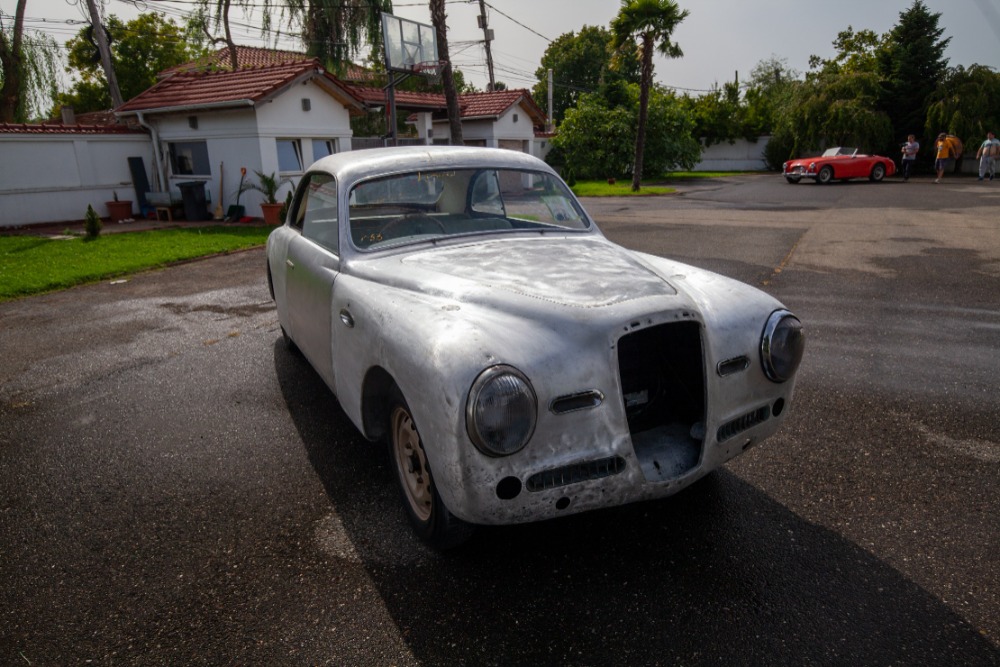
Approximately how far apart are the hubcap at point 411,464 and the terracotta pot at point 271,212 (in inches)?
526

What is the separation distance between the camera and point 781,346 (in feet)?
8.86

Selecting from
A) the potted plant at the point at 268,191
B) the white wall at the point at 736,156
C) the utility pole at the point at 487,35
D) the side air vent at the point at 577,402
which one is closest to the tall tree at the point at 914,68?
the white wall at the point at 736,156

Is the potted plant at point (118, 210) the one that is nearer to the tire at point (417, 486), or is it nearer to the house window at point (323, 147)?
the house window at point (323, 147)

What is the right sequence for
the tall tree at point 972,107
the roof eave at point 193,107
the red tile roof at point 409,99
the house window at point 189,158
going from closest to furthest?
the roof eave at point 193,107 → the house window at point 189,158 → the red tile roof at point 409,99 → the tall tree at point 972,107

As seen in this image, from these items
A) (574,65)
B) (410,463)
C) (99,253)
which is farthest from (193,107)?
(574,65)

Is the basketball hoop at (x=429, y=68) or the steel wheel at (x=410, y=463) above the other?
the basketball hoop at (x=429, y=68)

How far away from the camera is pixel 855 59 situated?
134 ft

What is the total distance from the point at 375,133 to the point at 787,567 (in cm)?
2873

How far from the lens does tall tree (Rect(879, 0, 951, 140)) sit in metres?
30.8

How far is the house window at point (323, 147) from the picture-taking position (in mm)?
17652

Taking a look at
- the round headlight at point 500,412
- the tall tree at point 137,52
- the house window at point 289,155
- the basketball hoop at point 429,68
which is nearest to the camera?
the round headlight at point 500,412

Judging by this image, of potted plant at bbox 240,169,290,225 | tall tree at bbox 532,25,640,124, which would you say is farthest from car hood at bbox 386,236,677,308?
tall tree at bbox 532,25,640,124

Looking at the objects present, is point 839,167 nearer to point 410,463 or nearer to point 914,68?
point 914,68

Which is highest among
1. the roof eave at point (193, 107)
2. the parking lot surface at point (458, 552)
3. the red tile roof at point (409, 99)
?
the red tile roof at point (409, 99)
